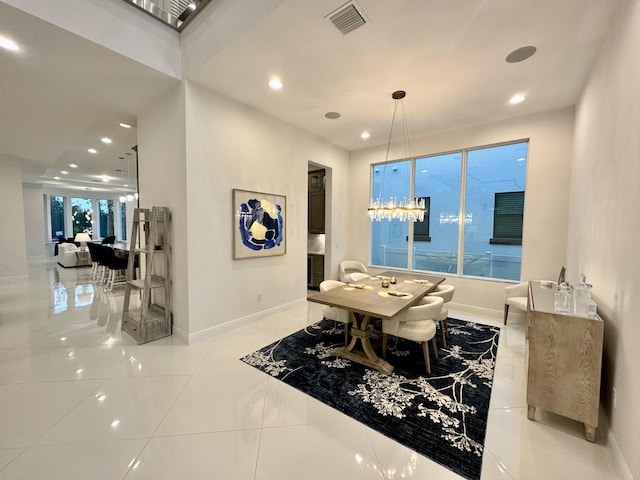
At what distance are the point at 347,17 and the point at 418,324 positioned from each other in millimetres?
2899

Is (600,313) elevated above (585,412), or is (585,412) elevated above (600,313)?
(600,313)

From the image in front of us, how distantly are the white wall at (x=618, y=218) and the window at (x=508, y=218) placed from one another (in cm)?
157

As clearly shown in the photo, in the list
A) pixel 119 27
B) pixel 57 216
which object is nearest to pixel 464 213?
pixel 119 27

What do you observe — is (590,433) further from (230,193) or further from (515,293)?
(230,193)

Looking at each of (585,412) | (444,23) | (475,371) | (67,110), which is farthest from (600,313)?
(67,110)

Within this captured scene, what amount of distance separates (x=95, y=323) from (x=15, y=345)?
0.80m

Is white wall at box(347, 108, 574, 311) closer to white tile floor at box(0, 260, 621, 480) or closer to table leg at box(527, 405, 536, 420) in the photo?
white tile floor at box(0, 260, 621, 480)

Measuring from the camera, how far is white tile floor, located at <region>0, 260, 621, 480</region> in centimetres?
158

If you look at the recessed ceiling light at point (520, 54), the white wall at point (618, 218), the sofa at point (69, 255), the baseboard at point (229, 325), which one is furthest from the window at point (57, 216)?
the white wall at point (618, 218)

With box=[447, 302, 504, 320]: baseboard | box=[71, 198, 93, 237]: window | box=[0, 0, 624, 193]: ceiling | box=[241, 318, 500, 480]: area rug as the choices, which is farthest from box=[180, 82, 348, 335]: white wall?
box=[71, 198, 93, 237]: window

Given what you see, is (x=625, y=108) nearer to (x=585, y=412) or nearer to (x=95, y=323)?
(x=585, y=412)

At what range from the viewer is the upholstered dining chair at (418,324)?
8.50ft

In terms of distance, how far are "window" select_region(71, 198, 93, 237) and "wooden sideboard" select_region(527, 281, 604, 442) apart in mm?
16598

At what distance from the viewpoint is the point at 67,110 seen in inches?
148
